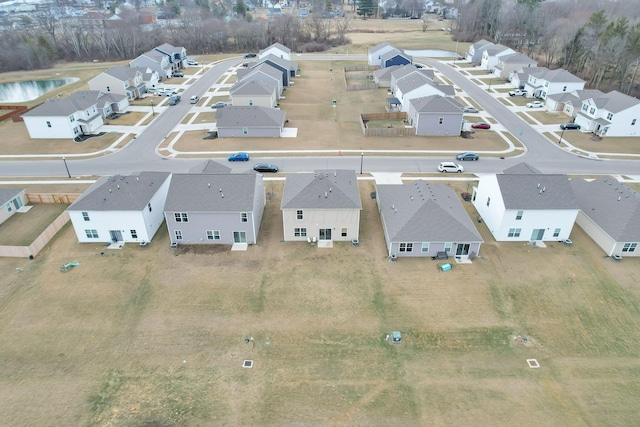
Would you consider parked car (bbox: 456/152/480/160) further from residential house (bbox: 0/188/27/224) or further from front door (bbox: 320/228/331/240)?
residential house (bbox: 0/188/27/224)

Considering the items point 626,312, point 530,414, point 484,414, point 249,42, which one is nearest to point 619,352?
point 626,312

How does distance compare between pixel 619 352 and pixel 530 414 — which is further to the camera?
pixel 619 352

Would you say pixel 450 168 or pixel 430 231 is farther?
pixel 450 168

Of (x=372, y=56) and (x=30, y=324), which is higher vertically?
(x=372, y=56)

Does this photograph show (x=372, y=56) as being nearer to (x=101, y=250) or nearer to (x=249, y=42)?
(x=249, y=42)

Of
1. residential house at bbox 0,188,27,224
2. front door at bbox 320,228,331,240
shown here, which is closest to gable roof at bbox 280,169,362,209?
front door at bbox 320,228,331,240

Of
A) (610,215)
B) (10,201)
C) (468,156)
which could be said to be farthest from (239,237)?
(610,215)

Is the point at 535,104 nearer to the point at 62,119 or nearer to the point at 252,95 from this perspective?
the point at 252,95
